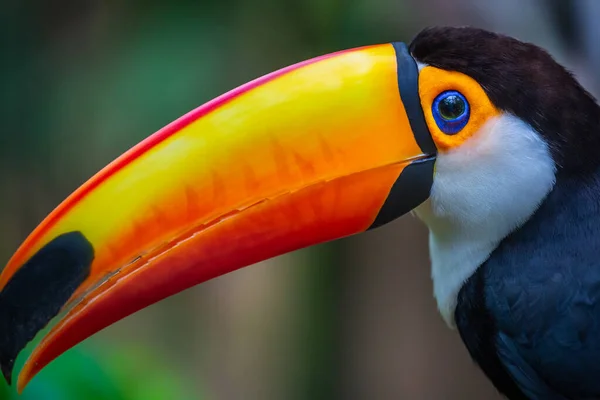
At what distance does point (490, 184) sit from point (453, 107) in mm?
133

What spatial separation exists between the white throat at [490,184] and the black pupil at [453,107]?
4 cm

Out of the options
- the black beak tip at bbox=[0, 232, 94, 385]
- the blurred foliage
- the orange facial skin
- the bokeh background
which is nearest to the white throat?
the orange facial skin

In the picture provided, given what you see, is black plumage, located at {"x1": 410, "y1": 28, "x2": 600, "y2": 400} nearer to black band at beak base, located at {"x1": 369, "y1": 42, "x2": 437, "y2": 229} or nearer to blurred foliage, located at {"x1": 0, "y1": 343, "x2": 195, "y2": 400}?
A: black band at beak base, located at {"x1": 369, "y1": 42, "x2": 437, "y2": 229}

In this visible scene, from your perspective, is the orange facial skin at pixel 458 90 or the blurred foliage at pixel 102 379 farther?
the blurred foliage at pixel 102 379

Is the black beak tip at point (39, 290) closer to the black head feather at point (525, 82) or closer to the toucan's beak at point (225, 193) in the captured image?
the toucan's beak at point (225, 193)

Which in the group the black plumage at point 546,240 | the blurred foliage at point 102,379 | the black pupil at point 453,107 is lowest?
the blurred foliage at point 102,379

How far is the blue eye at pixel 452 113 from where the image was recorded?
1111 millimetres

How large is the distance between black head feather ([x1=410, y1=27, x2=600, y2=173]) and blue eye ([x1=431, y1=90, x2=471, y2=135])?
38 millimetres

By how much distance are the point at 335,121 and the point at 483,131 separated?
0.74ft

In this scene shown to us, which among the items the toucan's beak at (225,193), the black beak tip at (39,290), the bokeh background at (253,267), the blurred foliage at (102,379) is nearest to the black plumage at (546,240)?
the toucan's beak at (225,193)

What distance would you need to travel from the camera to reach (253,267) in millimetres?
2670

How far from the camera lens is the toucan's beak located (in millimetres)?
1071

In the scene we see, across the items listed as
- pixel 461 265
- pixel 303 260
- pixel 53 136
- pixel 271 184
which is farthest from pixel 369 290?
pixel 271 184

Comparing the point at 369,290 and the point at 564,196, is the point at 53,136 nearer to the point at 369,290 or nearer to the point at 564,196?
the point at 369,290
